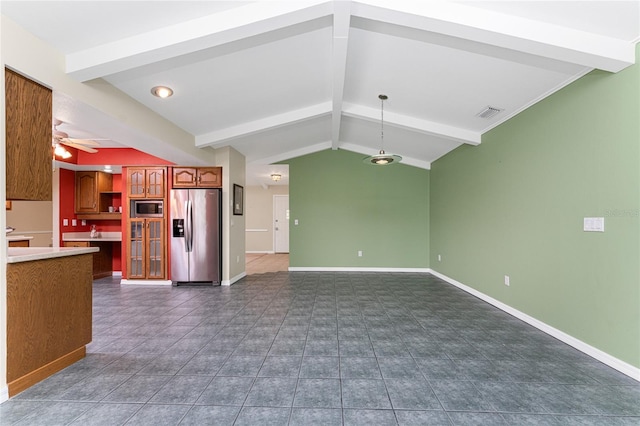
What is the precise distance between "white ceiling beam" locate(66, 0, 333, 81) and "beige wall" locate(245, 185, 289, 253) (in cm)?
825

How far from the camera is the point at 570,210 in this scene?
283 centimetres

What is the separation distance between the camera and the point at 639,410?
182 cm

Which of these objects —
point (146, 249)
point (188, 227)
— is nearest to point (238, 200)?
point (188, 227)

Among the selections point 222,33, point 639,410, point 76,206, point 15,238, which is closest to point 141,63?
point 222,33

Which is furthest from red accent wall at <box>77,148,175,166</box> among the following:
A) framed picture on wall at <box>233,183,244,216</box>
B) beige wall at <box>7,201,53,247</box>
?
beige wall at <box>7,201,53,247</box>

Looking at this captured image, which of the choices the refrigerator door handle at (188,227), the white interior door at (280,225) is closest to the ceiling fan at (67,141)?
the refrigerator door handle at (188,227)

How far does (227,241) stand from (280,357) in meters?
3.29

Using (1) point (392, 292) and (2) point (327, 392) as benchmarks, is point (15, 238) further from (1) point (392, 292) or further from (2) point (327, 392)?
(1) point (392, 292)

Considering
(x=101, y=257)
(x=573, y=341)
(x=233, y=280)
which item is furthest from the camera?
(x=101, y=257)

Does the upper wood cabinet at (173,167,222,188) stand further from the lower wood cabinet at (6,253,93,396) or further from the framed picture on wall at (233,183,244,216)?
the lower wood cabinet at (6,253,93,396)

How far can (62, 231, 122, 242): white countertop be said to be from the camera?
5.90 metres

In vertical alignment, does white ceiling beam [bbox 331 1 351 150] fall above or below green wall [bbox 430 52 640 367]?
above

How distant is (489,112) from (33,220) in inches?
305

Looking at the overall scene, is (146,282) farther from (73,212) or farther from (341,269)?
(341,269)
